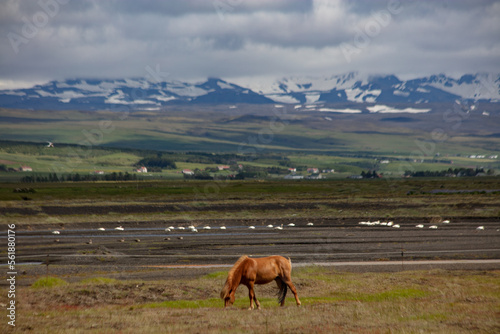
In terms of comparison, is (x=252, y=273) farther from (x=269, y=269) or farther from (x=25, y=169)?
(x=25, y=169)

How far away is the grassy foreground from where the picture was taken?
50.6 ft

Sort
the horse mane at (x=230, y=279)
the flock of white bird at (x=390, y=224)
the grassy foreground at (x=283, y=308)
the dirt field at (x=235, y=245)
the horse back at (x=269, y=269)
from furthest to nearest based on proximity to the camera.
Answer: the flock of white bird at (x=390, y=224) → the dirt field at (x=235, y=245) → the horse back at (x=269, y=269) → the horse mane at (x=230, y=279) → the grassy foreground at (x=283, y=308)

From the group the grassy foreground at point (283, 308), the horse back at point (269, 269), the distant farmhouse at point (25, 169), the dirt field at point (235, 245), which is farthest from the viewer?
the distant farmhouse at point (25, 169)

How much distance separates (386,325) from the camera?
15.5 m

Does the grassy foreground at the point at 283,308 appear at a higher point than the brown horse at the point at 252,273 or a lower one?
lower

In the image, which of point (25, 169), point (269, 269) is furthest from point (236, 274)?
point (25, 169)

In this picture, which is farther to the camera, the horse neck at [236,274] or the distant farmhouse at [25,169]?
the distant farmhouse at [25,169]

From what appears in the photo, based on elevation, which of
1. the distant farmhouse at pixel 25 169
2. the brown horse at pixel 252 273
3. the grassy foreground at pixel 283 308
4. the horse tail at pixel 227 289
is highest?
the brown horse at pixel 252 273

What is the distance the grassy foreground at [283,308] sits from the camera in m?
15.4

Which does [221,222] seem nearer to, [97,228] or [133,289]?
[97,228]

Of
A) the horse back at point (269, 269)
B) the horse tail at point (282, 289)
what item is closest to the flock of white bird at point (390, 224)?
the horse tail at point (282, 289)

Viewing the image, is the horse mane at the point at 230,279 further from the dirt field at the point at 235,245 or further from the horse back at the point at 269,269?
the dirt field at the point at 235,245

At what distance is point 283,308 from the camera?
1897 centimetres

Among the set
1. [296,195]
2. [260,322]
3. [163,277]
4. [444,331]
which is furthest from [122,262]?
[296,195]
